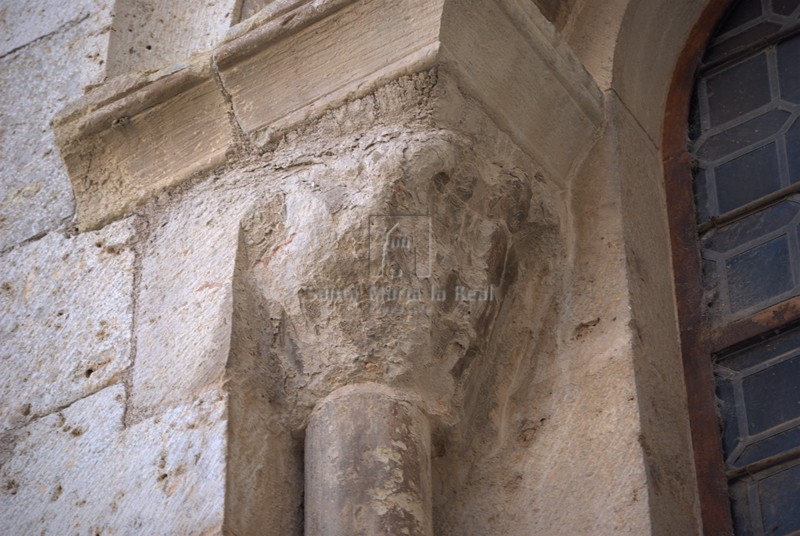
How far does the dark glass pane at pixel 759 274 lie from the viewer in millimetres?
2868

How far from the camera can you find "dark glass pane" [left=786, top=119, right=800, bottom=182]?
2.99 m

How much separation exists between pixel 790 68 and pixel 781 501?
3.55 feet

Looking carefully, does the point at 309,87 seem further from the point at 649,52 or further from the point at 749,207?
the point at 749,207

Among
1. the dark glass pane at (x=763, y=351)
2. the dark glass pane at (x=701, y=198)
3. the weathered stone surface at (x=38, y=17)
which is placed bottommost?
the dark glass pane at (x=763, y=351)

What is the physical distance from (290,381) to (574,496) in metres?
0.58

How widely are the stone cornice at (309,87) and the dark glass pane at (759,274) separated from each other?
0.43 meters

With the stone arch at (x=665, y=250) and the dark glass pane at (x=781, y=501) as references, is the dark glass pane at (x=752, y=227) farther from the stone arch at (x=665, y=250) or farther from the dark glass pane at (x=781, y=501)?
the dark glass pane at (x=781, y=501)

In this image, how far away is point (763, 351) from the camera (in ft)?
9.21

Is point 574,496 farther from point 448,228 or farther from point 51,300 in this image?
point 51,300

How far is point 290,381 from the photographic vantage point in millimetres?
2619

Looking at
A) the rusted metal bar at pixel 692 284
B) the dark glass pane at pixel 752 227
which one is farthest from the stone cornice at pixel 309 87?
the dark glass pane at pixel 752 227

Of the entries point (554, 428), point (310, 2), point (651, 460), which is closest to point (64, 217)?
point (310, 2)

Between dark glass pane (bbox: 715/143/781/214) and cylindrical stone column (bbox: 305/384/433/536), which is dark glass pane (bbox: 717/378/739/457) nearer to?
→ dark glass pane (bbox: 715/143/781/214)

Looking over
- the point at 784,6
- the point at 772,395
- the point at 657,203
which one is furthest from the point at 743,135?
the point at 772,395
